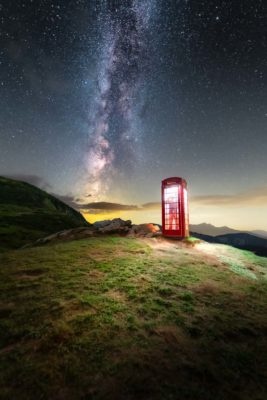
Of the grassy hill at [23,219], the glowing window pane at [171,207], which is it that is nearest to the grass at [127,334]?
the glowing window pane at [171,207]

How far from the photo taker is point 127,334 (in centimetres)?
597

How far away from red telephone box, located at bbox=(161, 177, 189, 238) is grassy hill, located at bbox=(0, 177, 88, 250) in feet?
53.3

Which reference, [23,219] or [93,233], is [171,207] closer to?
[93,233]

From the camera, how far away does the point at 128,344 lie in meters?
5.59

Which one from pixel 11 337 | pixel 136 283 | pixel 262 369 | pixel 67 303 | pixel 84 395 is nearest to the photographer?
pixel 84 395

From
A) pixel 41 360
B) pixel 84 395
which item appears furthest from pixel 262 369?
pixel 41 360

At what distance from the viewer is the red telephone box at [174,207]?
68.5ft

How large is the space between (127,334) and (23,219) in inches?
1550

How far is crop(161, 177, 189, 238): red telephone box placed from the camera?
20.9m

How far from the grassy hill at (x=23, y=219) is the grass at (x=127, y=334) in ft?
59.2

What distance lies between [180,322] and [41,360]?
12.3ft

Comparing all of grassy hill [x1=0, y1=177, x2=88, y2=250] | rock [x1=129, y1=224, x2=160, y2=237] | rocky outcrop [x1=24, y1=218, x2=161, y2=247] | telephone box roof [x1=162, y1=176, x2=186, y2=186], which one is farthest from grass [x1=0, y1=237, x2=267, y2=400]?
grassy hill [x1=0, y1=177, x2=88, y2=250]

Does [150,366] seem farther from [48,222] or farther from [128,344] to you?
[48,222]

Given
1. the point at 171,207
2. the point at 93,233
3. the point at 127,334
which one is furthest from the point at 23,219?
the point at 127,334
